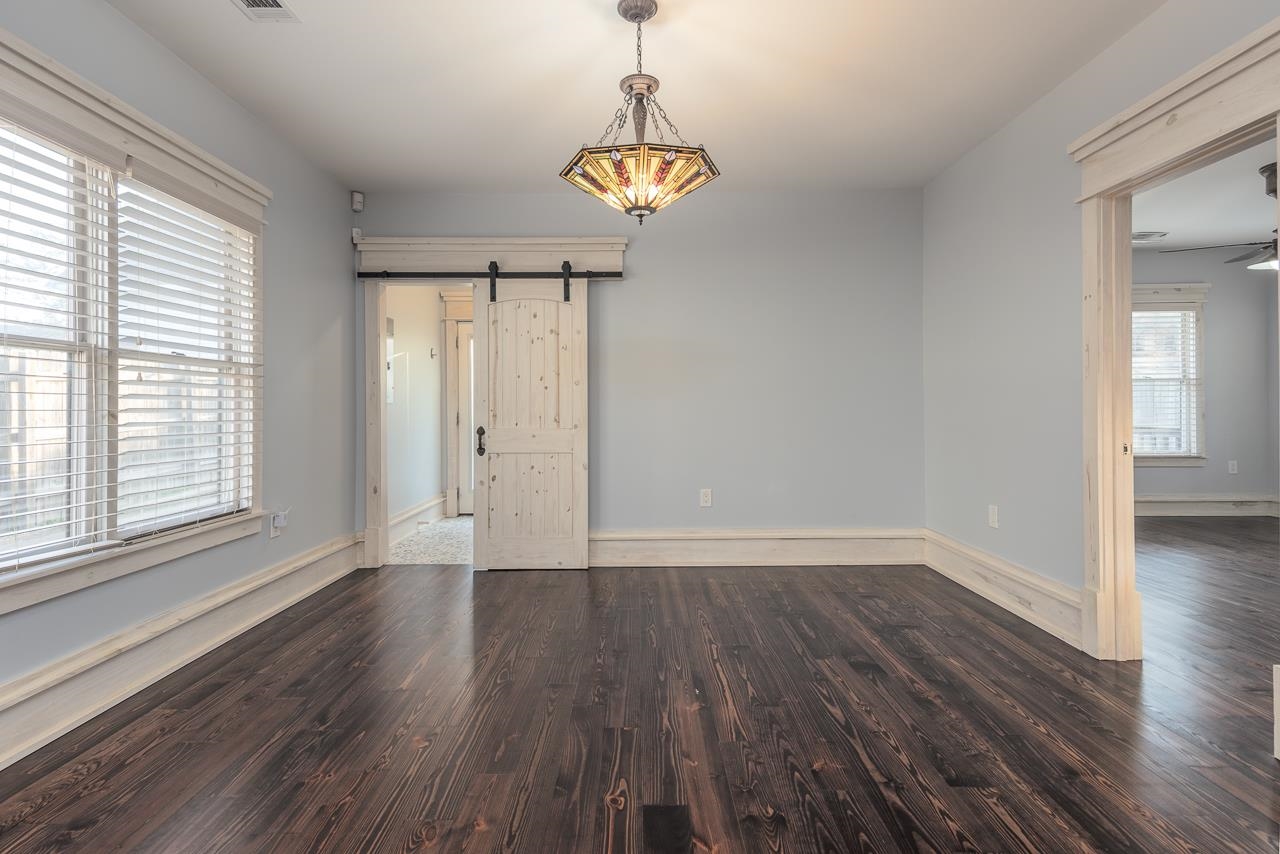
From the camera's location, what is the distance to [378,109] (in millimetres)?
3248

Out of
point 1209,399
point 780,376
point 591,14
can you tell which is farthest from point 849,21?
point 1209,399

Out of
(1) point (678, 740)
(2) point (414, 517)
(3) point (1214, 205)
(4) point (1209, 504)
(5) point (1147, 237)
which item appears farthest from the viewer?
(4) point (1209, 504)

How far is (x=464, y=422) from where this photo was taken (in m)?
6.92

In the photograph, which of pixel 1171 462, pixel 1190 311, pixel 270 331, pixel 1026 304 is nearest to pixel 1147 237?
pixel 1190 311

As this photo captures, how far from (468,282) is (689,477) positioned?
209 cm

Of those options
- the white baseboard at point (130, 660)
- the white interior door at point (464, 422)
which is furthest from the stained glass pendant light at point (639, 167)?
the white interior door at point (464, 422)

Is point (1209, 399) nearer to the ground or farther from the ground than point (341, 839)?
farther from the ground

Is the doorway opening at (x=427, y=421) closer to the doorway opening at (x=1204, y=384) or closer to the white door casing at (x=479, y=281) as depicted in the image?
the white door casing at (x=479, y=281)

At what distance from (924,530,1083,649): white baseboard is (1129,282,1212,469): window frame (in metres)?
3.82

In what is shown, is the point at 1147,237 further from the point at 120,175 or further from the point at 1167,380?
the point at 120,175

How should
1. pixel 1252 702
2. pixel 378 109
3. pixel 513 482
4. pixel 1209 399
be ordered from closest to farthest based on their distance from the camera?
pixel 1252 702 < pixel 378 109 < pixel 513 482 < pixel 1209 399

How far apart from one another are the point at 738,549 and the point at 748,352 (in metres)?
1.40

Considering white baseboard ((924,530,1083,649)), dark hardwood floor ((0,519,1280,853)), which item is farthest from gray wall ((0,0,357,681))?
white baseboard ((924,530,1083,649))

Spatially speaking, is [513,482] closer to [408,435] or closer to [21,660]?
[408,435]
